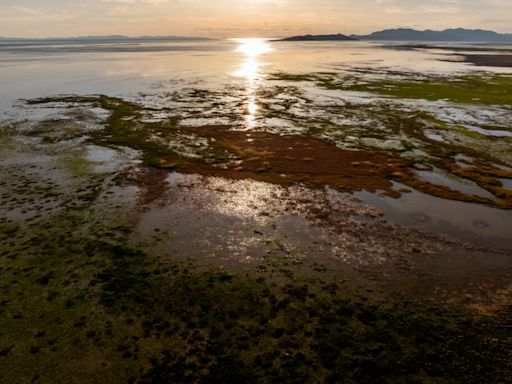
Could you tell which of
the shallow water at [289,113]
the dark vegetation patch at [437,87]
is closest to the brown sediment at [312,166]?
the shallow water at [289,113]

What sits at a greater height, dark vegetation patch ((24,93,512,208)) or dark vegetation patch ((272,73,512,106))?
dark vegetation patch ((272,73,512,106))

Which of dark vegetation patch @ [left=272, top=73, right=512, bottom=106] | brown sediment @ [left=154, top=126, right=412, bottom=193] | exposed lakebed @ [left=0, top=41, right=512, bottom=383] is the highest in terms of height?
dark vegetation patch @ [left=272, top=73, right=512, bottom=106]

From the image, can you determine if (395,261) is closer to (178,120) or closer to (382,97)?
(178,120)

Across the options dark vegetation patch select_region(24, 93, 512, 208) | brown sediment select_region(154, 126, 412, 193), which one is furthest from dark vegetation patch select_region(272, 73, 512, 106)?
brown sediment select_region(154, 126, 412, 193)

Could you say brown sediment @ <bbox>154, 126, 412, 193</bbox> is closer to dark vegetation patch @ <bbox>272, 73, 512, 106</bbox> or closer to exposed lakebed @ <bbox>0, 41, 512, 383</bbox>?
exposed lakebed @ <bbox>0, 41, 512, 383</bbox>

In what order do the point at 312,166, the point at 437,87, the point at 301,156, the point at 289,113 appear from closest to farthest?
the point at 312,166, the point at 301,156, the point at 289,113, the point at 437,87

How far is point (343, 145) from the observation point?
34.8m

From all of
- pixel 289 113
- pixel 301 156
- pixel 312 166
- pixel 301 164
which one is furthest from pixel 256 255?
pixel 289 113

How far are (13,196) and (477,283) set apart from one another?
2642cm

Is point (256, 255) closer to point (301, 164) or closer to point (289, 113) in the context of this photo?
point (301, 164)

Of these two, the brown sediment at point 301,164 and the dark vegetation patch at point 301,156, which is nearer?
the dark vegetation patch at point 301,156

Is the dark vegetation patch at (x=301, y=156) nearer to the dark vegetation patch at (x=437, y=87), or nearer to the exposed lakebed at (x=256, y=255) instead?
the exposed lakebed at (x=256, y=255)

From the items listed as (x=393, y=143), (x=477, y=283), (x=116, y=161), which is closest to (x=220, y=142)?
(x=116, y=161)

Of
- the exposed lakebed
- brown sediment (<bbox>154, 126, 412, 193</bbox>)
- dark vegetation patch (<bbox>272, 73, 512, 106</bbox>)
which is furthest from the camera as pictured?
dark vegetation patch (<bbox>272, 73, 512, 106</bbox>)
